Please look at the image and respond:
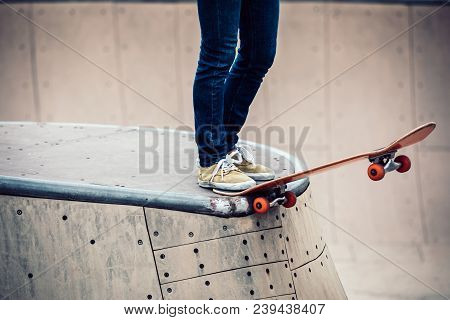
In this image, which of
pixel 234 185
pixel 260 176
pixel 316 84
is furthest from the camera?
pixel 316 84

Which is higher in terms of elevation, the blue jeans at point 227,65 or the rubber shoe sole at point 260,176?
the blue jeans at point 227,65

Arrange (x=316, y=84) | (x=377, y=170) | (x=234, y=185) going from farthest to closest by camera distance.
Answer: (x=316, y=84)
(x=234, y=185)
(x=377, y=170)

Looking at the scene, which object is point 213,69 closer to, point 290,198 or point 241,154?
point 241,154

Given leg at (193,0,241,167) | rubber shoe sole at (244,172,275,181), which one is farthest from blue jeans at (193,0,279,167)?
rubber shoe sole at (244,172,275,181)

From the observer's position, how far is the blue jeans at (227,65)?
7.72 feet

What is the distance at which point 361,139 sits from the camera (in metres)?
5.61

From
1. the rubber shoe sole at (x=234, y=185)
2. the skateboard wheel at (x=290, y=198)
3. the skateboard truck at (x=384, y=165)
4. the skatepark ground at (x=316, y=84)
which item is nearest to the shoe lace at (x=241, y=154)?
the rubber shoe sole at (x=234, y=185)

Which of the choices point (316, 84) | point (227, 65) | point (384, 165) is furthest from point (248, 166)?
point (316, 84)

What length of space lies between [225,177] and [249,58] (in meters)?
0.46

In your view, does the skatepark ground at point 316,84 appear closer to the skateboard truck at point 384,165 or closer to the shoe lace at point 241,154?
the shoe lace at point 241,154

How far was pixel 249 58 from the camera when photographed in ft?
8.32

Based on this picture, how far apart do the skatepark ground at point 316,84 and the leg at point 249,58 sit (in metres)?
2.69

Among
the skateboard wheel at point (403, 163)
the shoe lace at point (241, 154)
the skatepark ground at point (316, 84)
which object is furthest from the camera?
the skatepark ground at point (316, 84)

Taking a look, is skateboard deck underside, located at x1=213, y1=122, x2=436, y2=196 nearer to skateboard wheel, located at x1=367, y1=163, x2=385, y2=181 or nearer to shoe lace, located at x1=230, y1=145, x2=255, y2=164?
skateboard wheel, located at x1=367, y1=163, x2=385, y2=181
